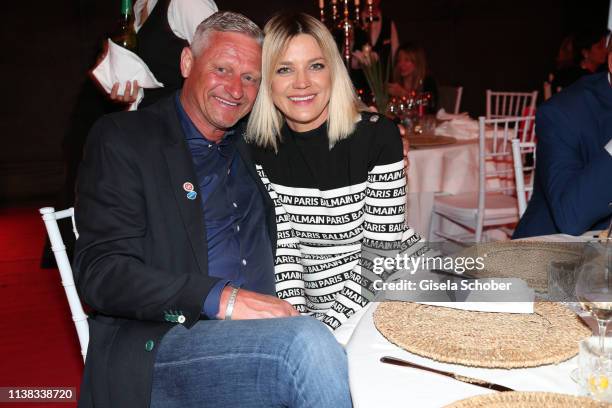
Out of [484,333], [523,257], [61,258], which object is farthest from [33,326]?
[484,333]

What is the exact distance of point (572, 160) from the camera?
6.72 feet

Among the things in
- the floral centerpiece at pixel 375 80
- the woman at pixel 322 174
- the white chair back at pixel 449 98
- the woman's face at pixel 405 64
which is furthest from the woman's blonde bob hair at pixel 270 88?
the white chair back at pixel 449 98

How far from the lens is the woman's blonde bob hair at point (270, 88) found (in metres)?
1.96

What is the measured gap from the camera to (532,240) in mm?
1672

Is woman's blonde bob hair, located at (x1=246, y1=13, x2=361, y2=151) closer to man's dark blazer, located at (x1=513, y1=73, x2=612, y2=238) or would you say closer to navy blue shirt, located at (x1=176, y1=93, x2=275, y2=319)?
navy blue shirt, located at (x1=176, y1=93, x2=275, y2=319)

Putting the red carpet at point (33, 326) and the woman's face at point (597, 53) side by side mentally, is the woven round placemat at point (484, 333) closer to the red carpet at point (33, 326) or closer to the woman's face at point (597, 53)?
the red carpet at point (33, 326)

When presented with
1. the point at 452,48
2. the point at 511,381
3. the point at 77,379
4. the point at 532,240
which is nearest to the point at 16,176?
the point at 77,379

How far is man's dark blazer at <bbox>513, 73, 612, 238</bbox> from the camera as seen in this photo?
1.87 metres

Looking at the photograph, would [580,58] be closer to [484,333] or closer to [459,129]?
[459,129]

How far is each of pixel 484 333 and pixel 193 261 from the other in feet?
2.63

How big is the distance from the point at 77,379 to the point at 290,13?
6.87 ft

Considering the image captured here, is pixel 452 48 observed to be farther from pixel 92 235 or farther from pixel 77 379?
pixel 92 235

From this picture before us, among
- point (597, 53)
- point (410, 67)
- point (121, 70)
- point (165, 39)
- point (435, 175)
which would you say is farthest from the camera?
point (597, 53)

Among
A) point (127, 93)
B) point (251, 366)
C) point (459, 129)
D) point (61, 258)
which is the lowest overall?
point (459, 129)
